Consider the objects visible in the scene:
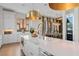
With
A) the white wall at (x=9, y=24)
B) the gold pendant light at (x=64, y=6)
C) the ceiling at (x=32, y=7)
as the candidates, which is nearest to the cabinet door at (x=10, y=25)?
the white wall at (x=9, y=24)

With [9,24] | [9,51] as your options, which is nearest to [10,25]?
[9,24]

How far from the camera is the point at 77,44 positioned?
2518 millimetres

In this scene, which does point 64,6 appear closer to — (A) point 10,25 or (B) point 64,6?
(B) point 64,6

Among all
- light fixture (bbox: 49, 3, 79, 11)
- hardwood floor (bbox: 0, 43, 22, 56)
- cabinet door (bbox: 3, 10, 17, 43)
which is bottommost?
hardwood floor (bbox: 0, 43, 22, 56)

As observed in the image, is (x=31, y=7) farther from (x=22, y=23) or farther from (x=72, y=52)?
(x=72, y=52)

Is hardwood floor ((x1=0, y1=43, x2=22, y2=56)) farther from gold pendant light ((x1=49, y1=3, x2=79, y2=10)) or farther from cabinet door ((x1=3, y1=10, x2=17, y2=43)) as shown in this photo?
gold pendant light ((x1=49, y1=3, x2=79, y2=10))

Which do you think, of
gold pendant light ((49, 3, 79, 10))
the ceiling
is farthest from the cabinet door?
gold pendant light ((49, 3, 79, 10))

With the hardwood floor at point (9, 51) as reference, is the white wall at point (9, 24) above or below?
above

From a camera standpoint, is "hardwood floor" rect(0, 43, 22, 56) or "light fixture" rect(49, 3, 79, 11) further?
"hardwood floor" rect(0, 43, 22, 56)

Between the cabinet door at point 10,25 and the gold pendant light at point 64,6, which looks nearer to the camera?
the gold pendant light at point 64,6

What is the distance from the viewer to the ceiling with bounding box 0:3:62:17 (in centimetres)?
220

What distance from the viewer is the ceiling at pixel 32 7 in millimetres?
2201

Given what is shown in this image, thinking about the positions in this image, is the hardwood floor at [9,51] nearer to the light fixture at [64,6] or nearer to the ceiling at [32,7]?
the ceiling at [32,7]

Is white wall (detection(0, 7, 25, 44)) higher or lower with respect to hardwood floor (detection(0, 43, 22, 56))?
higher
